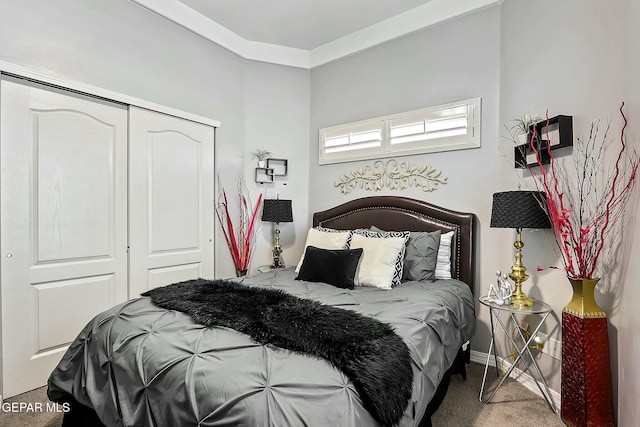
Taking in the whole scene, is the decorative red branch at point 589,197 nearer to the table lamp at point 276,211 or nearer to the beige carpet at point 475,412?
the beige carpet at point 475,412

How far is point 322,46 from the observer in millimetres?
3832

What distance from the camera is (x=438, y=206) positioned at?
3021 mm

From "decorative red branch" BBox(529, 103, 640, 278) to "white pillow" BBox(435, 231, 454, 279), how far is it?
77 centimetres

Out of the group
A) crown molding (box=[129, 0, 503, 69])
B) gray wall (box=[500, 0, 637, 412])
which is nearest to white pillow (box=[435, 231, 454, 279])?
gray wall (box=[500, 0, 637, 412])

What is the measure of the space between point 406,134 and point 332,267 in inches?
61.5

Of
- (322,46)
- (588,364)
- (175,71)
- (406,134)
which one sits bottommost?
(588,364)

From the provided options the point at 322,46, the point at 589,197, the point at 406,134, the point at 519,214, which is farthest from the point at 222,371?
the point at 322,46

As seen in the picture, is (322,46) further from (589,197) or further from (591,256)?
(591,256)

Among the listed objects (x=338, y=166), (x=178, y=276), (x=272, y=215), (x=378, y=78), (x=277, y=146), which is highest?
(x=378, y=78)

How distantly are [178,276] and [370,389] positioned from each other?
2.56m

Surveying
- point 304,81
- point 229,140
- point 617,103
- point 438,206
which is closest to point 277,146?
point 229,140

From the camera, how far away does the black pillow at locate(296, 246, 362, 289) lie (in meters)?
2.45

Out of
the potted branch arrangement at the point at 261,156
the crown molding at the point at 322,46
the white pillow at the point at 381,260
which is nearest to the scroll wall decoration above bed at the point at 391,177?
the white pillow at the point at 381,260

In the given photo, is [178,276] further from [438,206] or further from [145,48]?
[438,206]
